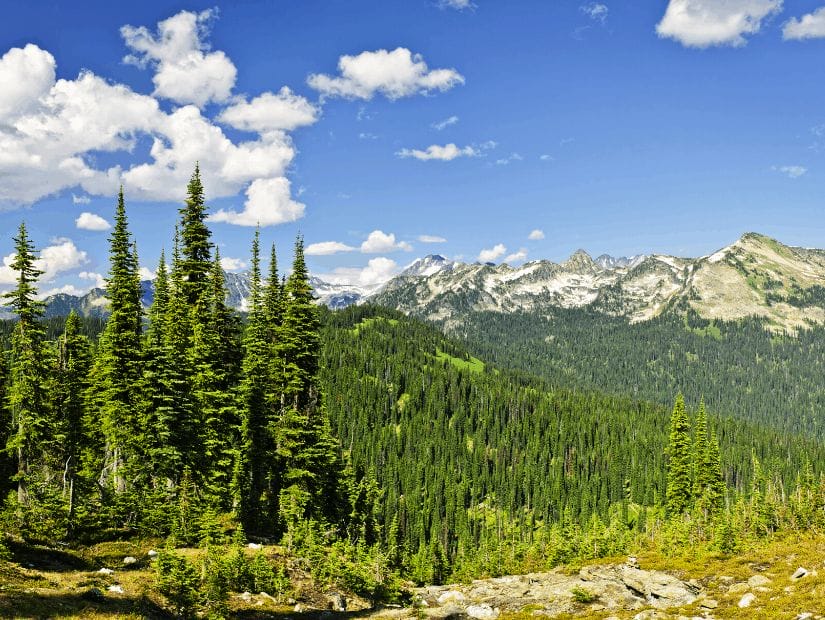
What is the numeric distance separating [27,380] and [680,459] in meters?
81.8

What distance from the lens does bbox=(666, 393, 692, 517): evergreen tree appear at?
7628cm

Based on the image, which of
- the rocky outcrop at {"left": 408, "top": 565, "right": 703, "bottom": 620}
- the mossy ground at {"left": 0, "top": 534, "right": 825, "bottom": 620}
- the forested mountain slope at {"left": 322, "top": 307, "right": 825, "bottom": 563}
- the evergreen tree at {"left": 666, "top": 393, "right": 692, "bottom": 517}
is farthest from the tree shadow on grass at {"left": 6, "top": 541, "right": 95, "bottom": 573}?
the forested mountain slope at {"left": 322, "top": 307, "right": 825, "bottom": 563}

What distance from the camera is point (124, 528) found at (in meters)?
32.5

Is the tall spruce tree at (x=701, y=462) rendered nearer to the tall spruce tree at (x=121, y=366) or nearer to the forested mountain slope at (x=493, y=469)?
the forested mountain slope at (x=493, y=469)

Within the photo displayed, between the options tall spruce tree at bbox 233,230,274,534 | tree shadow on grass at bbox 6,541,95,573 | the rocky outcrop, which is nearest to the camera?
tree shadow on grass at bbox 6,541,95,573

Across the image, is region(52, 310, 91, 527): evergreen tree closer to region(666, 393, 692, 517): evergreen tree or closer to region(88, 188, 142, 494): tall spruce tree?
region(88, 188, 142, 494): tall spruce tree

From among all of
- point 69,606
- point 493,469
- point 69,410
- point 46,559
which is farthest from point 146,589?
point 493,469

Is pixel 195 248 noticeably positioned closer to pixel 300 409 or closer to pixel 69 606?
pixel 300 409

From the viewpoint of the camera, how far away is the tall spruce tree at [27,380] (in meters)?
29.9

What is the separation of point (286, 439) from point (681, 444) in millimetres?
64343

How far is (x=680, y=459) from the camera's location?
7694 centimetres

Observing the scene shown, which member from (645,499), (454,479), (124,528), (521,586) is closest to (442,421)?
(454,479)

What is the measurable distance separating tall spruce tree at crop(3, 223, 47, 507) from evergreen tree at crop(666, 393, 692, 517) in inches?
3059

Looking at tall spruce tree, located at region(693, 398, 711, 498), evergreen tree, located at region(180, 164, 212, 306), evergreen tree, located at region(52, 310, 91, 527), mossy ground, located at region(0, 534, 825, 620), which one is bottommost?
tall spruce tree, located at region(693, 398, 711, 498)
